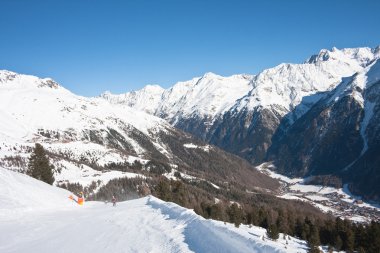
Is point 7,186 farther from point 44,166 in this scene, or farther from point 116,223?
point 44,166

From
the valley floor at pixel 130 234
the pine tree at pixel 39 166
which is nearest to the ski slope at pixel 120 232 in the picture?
the valley floor at pixel 130 234

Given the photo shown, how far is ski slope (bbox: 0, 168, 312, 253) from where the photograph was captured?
23047mm

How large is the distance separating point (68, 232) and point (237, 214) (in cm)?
5754

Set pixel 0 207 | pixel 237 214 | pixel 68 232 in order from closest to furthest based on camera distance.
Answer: pixel 68 232
pixel 0 207
pixel 237 214

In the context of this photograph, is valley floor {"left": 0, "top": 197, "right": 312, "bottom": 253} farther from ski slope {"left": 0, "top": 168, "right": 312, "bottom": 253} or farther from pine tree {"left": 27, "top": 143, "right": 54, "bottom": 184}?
pine tree {"left": 27, "top": 143, "right": 54, "bottom": 184}

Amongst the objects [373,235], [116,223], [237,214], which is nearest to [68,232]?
[116,223]

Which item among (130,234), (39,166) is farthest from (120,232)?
(39,166)

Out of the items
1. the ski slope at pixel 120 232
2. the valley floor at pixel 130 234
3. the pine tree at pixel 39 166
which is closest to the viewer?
the valley floor at pixel 130 234

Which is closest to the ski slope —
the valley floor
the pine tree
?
the valley floor

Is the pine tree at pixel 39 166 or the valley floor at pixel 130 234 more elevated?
the pine tree at pixel 39 166

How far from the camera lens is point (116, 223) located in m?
34.4

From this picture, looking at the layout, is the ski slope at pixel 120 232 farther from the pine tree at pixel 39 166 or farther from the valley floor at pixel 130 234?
the pine tree at pixel 39 166

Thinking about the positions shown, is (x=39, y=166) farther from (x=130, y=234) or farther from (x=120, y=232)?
(x=130, y=234)

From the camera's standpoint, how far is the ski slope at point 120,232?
75.6ft
